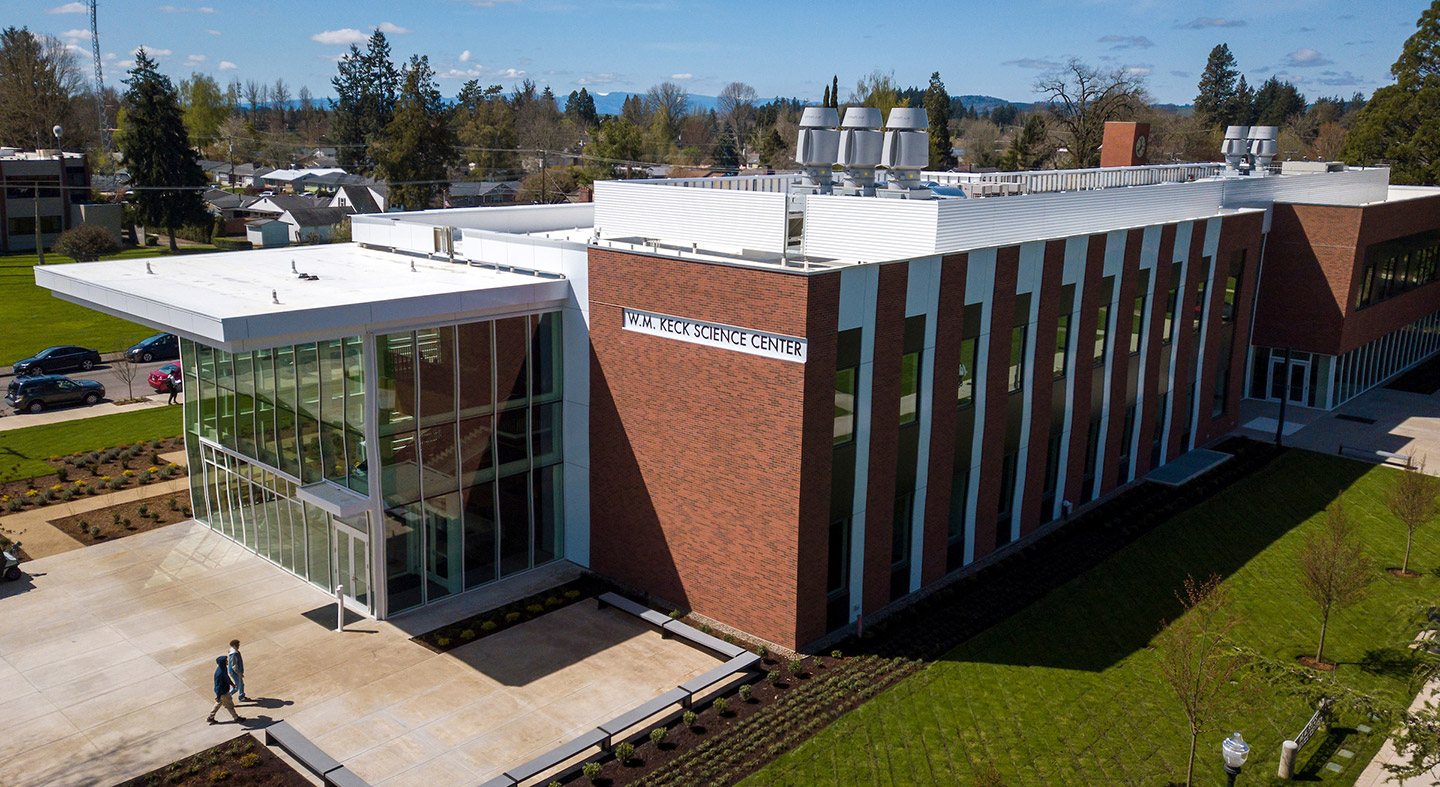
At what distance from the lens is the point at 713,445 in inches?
799

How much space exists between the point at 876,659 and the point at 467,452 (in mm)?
9335

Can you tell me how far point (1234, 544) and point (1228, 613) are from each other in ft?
15.2

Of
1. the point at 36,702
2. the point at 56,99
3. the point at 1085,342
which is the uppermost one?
the point at 56,99

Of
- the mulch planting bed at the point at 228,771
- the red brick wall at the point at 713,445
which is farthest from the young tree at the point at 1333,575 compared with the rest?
the mulch planting bed at the point at 228,771

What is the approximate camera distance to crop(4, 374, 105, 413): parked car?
117ft

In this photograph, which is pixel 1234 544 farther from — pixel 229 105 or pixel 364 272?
pixel 229 105

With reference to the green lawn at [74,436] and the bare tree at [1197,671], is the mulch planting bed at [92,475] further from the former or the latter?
the bare tree at [1197,671]

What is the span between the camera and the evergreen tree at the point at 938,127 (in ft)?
329

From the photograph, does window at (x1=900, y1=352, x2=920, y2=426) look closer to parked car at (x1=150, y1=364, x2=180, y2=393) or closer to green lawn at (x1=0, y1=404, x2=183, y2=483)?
green lawn at (x1=0, y1=404, x2=183, y2=483)

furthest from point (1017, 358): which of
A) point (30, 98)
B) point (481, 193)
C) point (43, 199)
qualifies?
point (30, 98)

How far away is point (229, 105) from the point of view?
168 m

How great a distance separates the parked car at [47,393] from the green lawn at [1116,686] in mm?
32089

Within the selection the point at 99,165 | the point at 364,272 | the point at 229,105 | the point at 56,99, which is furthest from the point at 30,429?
the point at 229,105

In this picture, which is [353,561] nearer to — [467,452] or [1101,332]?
[467,452]
